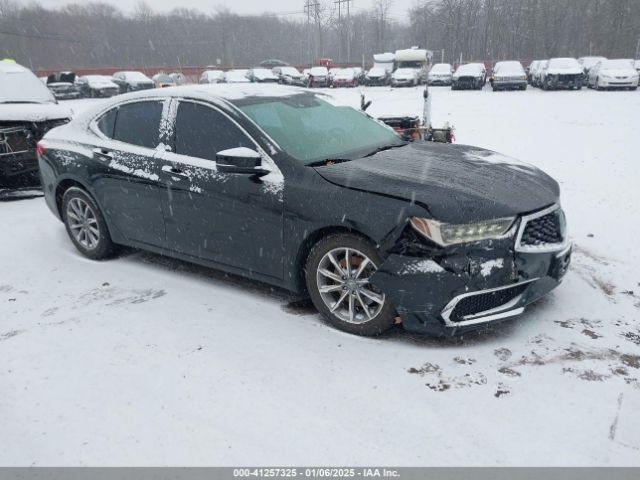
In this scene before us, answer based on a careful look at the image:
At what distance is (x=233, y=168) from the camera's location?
12.7 ft

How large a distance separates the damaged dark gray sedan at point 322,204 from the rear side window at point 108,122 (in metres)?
0.01

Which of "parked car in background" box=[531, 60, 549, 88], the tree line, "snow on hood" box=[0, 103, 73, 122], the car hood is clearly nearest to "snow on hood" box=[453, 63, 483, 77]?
"parked car in background" box=[531, 60, 549, 88]

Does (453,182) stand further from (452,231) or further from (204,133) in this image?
(204,133)

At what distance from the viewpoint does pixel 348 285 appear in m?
3.64

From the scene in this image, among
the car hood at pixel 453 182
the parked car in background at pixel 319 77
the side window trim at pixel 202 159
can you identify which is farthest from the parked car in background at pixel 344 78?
the car hood at pixel 453 182

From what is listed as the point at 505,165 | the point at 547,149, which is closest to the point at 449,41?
the point at 547,149

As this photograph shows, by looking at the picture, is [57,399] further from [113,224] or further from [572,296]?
[572,296]

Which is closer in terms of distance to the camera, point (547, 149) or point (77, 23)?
point (547, 149)

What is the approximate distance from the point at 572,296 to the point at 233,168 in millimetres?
2786

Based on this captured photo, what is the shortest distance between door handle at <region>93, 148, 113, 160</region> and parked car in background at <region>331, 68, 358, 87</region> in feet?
97.8

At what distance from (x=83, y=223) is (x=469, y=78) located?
942 inches

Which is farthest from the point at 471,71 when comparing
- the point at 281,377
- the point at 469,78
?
the point at 281,377

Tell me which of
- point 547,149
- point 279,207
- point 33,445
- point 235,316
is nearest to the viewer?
point 33,445

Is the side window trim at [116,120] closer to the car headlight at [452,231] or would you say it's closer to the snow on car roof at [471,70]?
the car headlight at [452,231]
